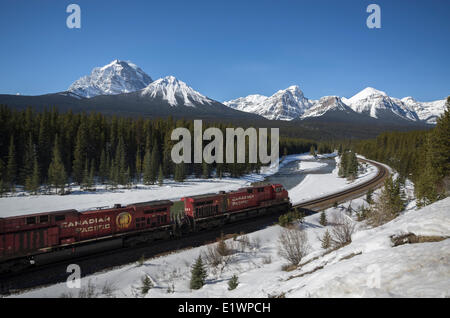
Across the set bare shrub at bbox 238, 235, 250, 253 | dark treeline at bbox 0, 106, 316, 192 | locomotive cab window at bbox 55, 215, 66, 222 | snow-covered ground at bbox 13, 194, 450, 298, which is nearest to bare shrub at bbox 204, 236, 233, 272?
snow-covered ground at bbox 13, 194, 450, 298

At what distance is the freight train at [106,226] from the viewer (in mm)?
17500

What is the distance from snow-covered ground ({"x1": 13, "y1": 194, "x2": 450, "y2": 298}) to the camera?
8.16 m

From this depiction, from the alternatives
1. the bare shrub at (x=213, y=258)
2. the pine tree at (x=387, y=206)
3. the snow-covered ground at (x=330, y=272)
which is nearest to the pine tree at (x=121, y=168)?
the snow-covered ground at (x=330, y=272)

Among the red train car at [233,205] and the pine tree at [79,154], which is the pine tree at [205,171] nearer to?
the pine tree at [79,154]

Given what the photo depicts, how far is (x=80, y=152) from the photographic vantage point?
61.8m

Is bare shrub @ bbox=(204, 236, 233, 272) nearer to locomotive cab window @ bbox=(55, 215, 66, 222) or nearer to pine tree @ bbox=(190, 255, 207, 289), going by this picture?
pine tree @ bbox=(190, 255, 207, 289)

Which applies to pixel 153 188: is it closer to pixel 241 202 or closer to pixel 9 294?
pixel 241 202

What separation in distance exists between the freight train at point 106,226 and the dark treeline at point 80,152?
35.7 meters

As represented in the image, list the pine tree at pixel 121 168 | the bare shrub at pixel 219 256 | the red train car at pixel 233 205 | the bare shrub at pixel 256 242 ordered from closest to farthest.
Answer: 1. the bare shrub at pixel 219 256
2. the bare shrub at pixel 256 242
3. the red train car at pixel 233 205
4. the pine tree at pixel 121 168

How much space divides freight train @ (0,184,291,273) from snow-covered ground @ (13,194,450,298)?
11.8 ft

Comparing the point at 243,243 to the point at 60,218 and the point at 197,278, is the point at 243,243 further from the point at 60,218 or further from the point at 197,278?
the point at 60,218

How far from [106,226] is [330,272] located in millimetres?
18685

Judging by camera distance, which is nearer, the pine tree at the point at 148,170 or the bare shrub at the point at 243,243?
the bare shrub at the point at 243,243

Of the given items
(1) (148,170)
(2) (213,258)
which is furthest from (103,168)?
(2) (213,258)
